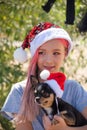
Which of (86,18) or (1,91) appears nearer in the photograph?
(86,18)

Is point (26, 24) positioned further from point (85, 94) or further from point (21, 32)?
point (85, 94)

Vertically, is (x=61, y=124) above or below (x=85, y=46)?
below

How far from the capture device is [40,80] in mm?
2547

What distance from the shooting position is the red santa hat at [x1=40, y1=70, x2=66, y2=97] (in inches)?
92.8

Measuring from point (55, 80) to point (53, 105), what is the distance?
5.0 inches

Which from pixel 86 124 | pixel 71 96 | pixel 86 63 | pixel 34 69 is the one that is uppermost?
pixel 86 63

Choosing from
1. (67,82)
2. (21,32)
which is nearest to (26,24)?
(21,32)

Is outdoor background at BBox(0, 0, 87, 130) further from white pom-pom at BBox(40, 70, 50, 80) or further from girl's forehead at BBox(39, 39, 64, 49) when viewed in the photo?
white pom-pom at BBox(40, 70, 50, 80)

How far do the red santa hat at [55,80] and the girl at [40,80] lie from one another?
120 mm

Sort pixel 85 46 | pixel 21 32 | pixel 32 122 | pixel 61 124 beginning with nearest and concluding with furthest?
pixel 61 124, pixel 32 122, pixel 21 32, pixel 85 46

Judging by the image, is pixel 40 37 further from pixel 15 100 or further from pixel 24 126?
pixel 24 126

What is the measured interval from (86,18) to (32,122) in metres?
0.78

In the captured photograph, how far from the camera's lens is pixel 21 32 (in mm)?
3840

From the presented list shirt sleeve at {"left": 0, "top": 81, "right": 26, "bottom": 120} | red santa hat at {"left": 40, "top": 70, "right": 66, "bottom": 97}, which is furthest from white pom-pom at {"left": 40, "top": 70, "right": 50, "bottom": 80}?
shirt sleeve at {"left": 0, "top": 81, "right": 26, "bottom": 120}
